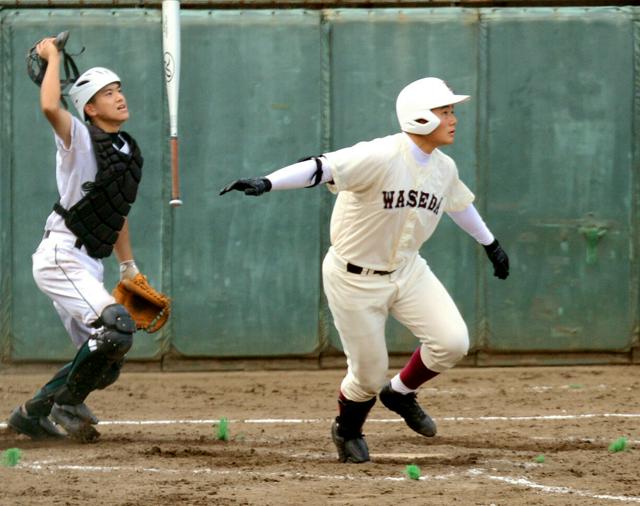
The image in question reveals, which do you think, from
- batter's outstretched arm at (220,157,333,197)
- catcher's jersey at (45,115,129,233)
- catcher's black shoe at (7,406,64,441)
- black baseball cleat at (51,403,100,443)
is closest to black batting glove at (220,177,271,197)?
batter's outstretched arm at (220,157,333,197)

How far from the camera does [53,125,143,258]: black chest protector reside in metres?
8.08

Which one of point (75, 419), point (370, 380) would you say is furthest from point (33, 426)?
point (370, 380)

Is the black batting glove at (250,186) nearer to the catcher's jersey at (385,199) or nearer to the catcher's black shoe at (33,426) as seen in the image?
the catcher's jersey at (385,199)

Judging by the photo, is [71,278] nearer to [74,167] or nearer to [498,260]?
[74,167]

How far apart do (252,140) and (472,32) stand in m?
1.92

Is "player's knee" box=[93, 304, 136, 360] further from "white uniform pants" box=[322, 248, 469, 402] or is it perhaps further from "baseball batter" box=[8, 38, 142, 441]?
"white uniform pants" box=[322, 248, 469, 402]

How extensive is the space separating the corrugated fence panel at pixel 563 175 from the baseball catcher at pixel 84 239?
407 centimetres

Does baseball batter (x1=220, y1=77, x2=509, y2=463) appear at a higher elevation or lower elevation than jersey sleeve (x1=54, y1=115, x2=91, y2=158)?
lower

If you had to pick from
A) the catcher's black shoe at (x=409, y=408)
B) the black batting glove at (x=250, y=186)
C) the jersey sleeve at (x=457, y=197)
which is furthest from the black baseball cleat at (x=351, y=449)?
the black batting glove at (x=250, y=186)

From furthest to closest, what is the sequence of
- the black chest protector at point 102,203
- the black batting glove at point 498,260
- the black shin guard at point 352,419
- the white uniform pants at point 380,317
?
the black batting glove at point 498,260 → the black chest protector at point 102,203 → the black shin guard at point 352,419 → the white uniform pants at point 380,317

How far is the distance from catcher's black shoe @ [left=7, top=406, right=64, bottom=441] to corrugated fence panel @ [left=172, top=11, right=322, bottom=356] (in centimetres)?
315

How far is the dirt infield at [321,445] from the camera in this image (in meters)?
6.80

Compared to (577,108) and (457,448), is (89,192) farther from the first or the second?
(577,108)

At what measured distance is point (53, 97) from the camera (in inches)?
303
